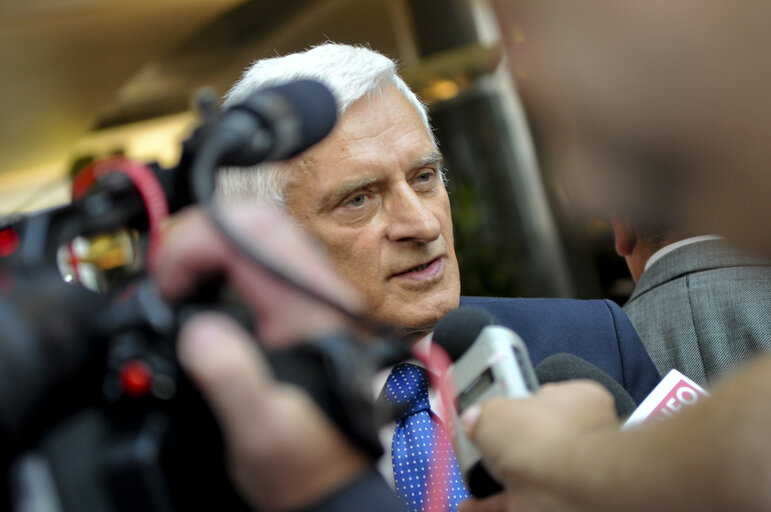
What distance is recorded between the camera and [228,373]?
62cm

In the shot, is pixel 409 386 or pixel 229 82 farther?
pixel 229 82

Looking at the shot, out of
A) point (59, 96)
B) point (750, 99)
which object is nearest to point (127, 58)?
point (59, 96)

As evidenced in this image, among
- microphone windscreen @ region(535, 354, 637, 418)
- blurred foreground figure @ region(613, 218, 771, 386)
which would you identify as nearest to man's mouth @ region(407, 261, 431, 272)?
blurred foreground figure @ region(613, 218, 771, 386)

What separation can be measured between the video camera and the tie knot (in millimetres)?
1033

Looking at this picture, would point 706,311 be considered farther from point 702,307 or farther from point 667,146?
point 667,146

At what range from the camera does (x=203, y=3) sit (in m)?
5.43

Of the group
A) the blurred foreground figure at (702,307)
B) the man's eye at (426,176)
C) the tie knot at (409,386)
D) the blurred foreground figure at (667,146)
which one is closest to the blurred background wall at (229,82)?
the blurred foreground figure at (702,307)

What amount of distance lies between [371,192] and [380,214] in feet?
0.19

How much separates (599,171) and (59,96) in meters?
5.55

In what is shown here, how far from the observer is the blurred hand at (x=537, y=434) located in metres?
0.75

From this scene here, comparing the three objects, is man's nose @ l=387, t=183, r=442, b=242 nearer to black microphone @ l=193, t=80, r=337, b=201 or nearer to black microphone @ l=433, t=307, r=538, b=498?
black microphone @ l=433, t=307, r=538, b=498

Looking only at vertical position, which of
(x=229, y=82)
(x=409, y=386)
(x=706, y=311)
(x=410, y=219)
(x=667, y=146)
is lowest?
(x=706, y=311)

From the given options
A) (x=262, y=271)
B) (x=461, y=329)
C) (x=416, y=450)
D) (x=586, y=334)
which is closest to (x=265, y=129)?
(x=262, y=271)

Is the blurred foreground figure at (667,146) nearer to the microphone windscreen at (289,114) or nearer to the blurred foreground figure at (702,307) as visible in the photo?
the microphone windscreen at (289,114)
